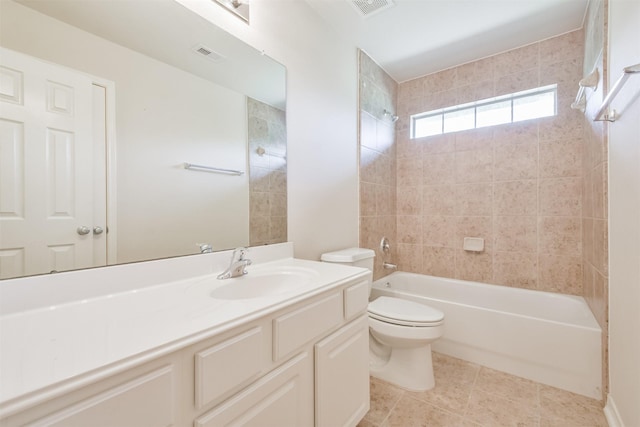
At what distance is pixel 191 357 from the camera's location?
0.61m

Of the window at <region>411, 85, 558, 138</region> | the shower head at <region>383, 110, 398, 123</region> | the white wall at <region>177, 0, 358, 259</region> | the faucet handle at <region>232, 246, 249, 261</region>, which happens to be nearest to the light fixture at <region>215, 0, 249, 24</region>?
the white wall at <region>177, 0, 358, 259</region>

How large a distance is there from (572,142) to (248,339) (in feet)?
8.71

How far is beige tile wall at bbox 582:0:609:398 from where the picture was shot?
1409mm

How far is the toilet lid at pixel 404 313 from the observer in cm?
160

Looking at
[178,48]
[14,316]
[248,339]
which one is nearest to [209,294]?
[248,339]

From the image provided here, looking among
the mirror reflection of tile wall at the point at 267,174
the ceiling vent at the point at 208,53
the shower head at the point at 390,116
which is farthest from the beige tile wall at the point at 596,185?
the ceiling vent at the point at 208,53

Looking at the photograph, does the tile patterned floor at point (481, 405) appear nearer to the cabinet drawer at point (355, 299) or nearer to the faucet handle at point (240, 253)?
the cabinet drawer at point (355, 299)

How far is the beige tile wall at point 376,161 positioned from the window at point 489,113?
346mm

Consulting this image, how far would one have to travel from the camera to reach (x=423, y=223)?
8.84 feet

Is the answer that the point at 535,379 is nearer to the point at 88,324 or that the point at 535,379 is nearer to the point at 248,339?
the point at 248,339

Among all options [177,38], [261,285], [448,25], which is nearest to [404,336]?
[261,285]

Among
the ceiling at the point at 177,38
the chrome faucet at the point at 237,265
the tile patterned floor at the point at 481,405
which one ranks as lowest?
→ the tile patterned floor at the point at 481,405

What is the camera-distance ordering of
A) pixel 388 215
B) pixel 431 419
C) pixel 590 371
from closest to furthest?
pixel 431 419, pixel 590 371, pixel 388 215

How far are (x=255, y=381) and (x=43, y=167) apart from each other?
35.2 inches
